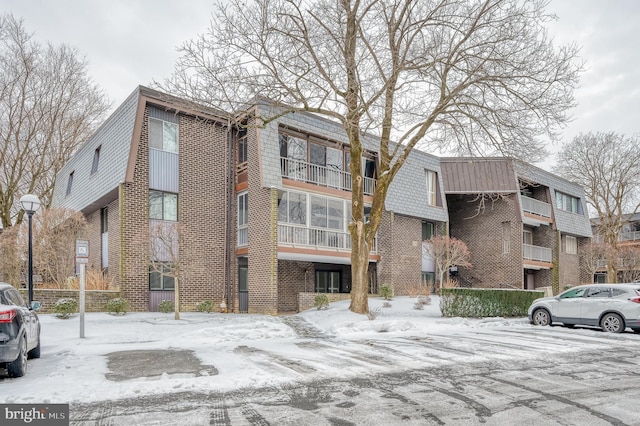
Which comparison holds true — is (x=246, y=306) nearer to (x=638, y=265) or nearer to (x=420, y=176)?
(x=420, y=176)

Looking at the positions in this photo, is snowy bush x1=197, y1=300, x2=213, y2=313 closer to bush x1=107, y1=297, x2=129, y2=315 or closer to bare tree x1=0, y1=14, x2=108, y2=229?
bush x1=107, y1=297, x2=129, y2=315

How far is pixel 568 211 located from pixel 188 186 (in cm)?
2657

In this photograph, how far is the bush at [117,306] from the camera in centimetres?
1598

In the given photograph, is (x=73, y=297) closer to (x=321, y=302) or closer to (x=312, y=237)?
(x=321, y=302)

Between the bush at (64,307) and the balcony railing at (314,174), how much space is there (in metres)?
8.96

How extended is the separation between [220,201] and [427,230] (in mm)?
12116

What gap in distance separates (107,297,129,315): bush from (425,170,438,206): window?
1669 centimetres

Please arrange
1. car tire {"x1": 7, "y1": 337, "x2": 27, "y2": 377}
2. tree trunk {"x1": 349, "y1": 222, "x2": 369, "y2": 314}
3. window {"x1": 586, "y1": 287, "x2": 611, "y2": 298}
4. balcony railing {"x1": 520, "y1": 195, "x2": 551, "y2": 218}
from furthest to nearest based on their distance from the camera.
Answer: balcony railing {"x1": 520, "y1": 195, "x2": 551, "y2": 218}
tree trunk {"x1": 349, "y1": 222, "x2": 369, "y2": 314}
window {"x1": 586, "y1": 287, "x2": 611, "y2": 298}
car tire {"x1": 7, "y1": 337, "x2": 27, "y2": 377}

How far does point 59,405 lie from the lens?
5.77 meters

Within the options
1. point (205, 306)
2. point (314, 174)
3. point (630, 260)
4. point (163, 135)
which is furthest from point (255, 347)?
point (630, 260)

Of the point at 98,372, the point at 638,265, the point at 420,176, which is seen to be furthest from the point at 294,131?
the point at 638,265

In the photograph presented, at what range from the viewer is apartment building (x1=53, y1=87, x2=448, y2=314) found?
706 inches

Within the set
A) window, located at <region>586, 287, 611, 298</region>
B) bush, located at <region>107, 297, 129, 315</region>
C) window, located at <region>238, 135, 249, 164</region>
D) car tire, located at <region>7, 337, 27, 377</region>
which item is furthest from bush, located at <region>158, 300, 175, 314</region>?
window, located at <region>586, 287, 611, 298</region>

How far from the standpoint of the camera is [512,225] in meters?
28.9
